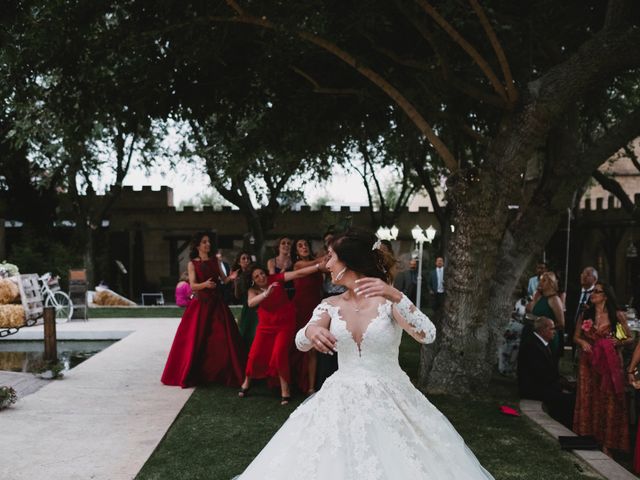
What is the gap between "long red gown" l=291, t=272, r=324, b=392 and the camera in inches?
346

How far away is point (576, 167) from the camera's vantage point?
936 cm

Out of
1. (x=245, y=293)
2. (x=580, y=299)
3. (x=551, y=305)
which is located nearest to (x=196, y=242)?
(x=245, y=293)

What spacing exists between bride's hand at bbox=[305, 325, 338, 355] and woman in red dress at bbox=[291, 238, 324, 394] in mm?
4998

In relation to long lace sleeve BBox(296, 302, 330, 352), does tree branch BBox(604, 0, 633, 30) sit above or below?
above

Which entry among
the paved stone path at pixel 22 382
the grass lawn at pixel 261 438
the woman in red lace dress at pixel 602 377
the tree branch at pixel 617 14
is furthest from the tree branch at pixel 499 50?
the paved stone path at pixel 22 382

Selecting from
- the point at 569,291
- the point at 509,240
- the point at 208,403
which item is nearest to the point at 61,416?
the point at 208,403

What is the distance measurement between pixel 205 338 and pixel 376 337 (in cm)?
618

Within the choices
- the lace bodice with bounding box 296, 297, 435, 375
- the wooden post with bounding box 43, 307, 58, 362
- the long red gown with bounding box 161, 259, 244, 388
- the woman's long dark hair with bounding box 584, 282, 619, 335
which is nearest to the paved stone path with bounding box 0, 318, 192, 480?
the long red gown with bounding box 161, 259, 244, 388

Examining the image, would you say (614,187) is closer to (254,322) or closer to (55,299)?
(254,322)

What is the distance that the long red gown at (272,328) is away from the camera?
8531mm

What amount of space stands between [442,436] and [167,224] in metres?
29.5

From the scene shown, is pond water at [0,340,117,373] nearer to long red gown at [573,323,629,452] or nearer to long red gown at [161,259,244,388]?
long red gown at [161,259,244,388]

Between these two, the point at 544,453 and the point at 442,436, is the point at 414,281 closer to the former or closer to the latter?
the point at 544,453

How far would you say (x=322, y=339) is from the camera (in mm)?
3596
